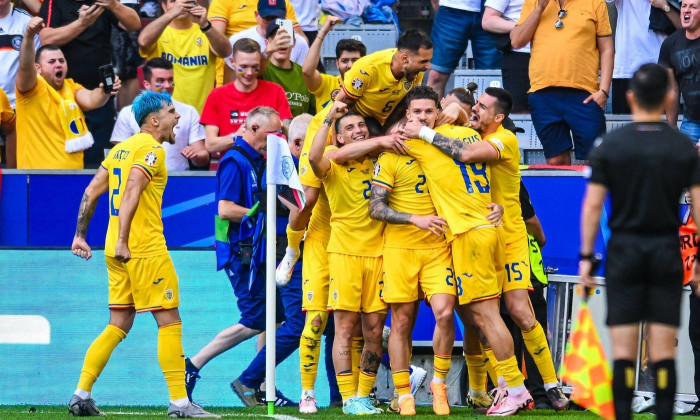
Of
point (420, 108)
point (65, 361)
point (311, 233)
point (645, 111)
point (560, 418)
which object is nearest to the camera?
point (645, 111)

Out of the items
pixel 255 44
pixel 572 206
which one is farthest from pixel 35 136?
pixel 572 206

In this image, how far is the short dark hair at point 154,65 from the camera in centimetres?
1182

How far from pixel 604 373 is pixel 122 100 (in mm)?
7562

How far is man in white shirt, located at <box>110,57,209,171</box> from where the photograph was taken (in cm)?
1194

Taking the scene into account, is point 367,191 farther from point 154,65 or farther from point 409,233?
point 154,65

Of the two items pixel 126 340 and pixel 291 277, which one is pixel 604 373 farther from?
pixel 126 340

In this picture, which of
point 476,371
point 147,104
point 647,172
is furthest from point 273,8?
point 647,172

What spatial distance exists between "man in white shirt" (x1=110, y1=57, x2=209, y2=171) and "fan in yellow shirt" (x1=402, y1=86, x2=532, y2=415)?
347 cm

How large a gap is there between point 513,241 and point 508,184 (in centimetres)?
45

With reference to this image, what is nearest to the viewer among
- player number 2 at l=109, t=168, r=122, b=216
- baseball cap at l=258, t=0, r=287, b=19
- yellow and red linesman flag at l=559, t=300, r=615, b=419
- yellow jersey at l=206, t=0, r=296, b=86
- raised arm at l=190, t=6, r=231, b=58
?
yellow and red linesman flag at l=559, t=300, r=615, b=419

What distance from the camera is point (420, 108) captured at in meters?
9.15

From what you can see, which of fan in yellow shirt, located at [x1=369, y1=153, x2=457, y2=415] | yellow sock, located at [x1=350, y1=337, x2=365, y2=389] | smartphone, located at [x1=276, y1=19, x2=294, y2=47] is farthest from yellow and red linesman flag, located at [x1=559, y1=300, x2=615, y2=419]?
smartphone, located at [x1=276, y1=19, x2=294, y2=47]

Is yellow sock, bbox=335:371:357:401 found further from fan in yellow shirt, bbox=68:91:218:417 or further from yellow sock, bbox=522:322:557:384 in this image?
yellow sock, bbox=522:322:557:384

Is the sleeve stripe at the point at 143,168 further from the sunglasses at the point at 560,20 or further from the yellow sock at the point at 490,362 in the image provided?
the sunglasses at the point at 560,20
